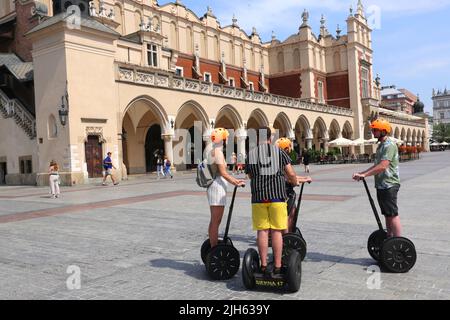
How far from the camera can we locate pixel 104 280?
16.3 ft

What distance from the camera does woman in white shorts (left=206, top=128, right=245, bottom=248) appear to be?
4941mm

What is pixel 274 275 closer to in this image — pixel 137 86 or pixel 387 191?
pixel 387 191

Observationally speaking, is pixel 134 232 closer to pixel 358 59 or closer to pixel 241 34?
pixel 241 34

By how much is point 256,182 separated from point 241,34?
1769 inches

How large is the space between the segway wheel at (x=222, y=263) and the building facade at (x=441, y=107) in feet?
519

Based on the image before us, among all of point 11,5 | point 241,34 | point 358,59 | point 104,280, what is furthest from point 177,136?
point 358,59

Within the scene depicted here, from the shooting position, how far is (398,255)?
4.86 metres

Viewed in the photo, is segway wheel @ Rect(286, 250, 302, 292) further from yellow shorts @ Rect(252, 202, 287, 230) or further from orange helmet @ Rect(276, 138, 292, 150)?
orange helmet @ Rect(276, 138, 292, 150)

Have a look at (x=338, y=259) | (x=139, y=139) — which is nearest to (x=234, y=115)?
(x=139, y=139)

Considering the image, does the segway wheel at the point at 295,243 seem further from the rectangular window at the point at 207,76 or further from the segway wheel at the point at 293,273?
the rectangular window at the point at 207,76

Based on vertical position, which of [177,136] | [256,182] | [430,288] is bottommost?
[430,288]

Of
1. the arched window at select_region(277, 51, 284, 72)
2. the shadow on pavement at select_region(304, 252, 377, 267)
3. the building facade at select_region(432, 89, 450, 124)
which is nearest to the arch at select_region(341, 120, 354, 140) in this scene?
the arched window at select_region(277, 51, 284, 72)

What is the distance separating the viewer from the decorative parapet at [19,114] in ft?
77.6

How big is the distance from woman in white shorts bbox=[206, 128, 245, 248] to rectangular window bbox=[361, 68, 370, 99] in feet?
171
